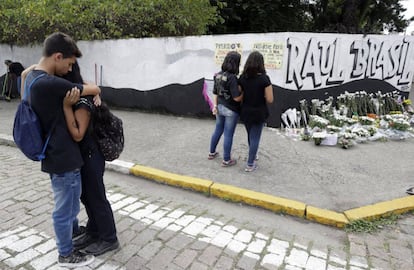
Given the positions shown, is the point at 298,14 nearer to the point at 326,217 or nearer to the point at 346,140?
the point at 346,140

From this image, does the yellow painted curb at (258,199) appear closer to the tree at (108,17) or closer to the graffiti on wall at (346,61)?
the graffiti on wall at (346,61)

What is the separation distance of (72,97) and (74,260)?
1310 mm

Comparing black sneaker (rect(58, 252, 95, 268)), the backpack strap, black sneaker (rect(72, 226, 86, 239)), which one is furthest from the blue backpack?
black sneaker (rect(72, 226, 86, 239))

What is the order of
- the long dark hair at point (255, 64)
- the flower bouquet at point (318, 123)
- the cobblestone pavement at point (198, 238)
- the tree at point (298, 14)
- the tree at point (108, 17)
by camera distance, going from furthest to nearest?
the tree at point (298, 14), the tree at point (108, 17), the flower bouquet at point (318, 123), the long dark hair at point (255, 64), the cobblestone pavement at point (198, 238)

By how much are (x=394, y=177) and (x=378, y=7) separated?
684 inches

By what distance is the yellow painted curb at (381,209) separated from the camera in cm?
335

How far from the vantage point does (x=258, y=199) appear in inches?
144

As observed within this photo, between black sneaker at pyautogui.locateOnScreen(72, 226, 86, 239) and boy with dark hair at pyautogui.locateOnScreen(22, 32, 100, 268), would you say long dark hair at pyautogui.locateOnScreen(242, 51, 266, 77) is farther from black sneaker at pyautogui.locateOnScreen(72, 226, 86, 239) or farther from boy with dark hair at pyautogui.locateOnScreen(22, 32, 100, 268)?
black sneaker at pyautogui.locateOnScreen(72, 226, 86, 239)

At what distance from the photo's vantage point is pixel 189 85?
754 centimetres

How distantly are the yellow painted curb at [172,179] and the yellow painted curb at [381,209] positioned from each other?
1.68m

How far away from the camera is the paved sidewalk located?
11.8 ft

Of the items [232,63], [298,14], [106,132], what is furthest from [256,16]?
[106,132]

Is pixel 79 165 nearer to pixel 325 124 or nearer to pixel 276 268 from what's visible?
pixel 276 268

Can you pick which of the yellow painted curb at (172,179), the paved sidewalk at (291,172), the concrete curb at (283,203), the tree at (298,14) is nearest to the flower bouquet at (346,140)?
the paved sidewalk at (291,172)
